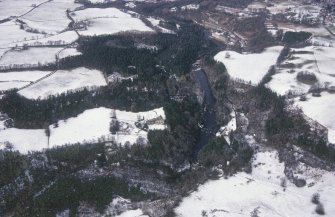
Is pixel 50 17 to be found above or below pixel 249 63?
below

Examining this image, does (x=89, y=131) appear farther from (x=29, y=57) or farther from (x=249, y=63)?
(x=249, y=63)

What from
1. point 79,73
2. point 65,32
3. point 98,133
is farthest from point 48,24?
point 98,133

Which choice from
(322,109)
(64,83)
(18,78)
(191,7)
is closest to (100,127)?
(64,83)

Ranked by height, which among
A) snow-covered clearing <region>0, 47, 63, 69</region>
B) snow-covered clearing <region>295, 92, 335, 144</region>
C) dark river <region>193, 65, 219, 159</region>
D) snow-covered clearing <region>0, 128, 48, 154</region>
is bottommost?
dark river <region>193, 65, 219, 159</region>

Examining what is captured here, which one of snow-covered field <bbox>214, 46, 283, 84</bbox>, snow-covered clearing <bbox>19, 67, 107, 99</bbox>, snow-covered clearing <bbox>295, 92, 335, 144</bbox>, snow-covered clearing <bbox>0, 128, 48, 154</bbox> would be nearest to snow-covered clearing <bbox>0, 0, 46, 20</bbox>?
snow-covered clearing <bbox>19, 67, 107, 99</bbox>

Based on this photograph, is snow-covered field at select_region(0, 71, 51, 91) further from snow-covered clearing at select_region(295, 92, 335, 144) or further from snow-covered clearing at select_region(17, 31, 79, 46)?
snow-covered clearing at select_region(295, 92, 335, 144)

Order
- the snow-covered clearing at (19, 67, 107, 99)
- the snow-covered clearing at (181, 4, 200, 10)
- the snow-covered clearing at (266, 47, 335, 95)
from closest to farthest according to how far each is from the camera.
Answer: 1. the snow-covered clearing at (19, 67, 107, 99)
2. the snow-covered clearing at (266, 47, 335, 95)
3. the snow-covered clearing at (181, 4, 200, 10)
